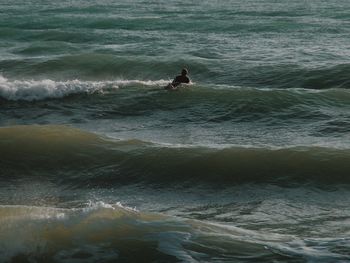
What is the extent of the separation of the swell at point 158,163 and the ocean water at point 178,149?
0.04m

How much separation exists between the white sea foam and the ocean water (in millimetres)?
57

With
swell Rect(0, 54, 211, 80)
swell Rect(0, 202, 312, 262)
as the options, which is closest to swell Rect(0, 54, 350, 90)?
swell Rect(0, 54, 211, 80)

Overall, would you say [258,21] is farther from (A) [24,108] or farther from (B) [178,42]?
(A) [24,108]

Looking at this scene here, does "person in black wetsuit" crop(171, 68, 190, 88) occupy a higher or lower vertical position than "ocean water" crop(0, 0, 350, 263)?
higher

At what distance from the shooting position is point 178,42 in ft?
101

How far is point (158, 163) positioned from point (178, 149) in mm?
770

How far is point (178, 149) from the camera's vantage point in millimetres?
14070

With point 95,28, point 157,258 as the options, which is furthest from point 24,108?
point 95,28

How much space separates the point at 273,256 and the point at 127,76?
16219 mm

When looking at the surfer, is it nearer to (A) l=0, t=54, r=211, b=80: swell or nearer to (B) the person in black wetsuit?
(B) the person in black wetsuit

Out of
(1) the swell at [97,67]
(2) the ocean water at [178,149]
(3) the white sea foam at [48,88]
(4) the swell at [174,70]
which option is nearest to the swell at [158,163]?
(2) the ocean water at [178,149]

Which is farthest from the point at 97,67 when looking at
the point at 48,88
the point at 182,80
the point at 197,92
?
the point at 197,92

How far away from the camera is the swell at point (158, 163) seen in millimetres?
12688

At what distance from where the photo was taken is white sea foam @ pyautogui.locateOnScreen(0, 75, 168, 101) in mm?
19922
